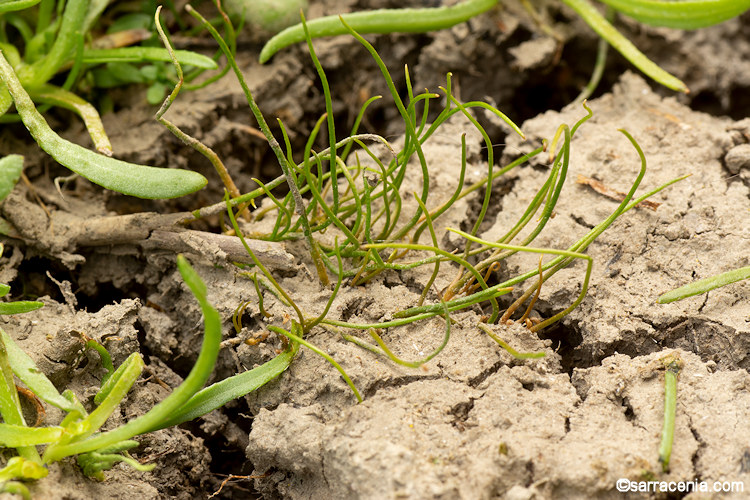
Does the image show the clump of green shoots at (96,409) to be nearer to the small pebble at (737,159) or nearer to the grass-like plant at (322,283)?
the grass-like plant at (322,283)

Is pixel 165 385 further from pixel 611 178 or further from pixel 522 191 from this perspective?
pixel 611 178

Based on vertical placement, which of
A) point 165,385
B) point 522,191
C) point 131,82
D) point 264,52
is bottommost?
point 165,385

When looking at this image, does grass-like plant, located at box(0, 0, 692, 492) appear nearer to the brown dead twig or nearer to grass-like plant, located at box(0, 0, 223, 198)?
the brown dead twig

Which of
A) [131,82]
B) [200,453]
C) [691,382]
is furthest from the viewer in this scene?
[131,82]

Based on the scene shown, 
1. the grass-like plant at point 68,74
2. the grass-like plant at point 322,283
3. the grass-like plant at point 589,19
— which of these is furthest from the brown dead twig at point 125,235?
the grass-like plant at point 589,19

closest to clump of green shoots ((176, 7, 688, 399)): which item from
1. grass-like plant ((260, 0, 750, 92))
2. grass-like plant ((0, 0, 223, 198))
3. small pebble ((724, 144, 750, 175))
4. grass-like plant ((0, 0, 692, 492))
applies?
grass-like plant ((0, 0, 692, 492))

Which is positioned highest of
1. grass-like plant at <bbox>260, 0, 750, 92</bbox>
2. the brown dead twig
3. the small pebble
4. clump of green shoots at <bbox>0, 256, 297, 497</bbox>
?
grass-like plant at <bbox>260, 0, 750, 92</bbox>

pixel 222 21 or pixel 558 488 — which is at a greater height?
pixel 222 21

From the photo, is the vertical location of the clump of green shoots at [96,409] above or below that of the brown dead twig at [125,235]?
below

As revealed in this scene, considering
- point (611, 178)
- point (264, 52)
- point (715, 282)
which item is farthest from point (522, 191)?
point (264, 52)
